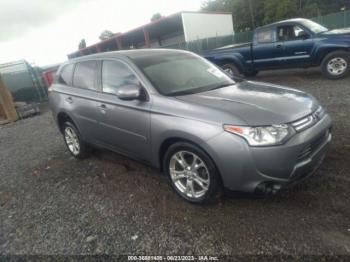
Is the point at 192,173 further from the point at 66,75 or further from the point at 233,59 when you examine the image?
the point at 233,59

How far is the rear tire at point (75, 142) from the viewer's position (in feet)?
15.4

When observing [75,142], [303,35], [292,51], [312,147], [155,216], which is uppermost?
[303,35]

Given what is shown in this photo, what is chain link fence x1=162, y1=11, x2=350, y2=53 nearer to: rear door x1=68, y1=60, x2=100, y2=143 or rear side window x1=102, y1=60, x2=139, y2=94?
rear door x1=68, y1=60, x2=100, y2=143

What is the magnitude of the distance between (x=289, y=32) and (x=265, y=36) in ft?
2.50

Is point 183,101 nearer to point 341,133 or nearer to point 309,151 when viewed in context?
point 309,151

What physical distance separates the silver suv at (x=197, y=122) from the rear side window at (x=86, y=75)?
2cm

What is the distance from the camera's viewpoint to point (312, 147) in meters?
2.71

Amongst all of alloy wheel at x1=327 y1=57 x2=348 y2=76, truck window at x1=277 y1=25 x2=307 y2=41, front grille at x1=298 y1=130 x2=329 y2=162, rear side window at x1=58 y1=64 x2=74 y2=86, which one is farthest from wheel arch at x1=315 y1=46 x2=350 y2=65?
rear side window at x1=58 y1=64 x2=74 y2=86

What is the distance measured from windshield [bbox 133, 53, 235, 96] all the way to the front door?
0.77ft

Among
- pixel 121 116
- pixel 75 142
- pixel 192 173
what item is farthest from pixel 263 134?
pixel 75 142

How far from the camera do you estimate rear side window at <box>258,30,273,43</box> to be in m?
8.99

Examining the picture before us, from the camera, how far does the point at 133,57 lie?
3.70 metres

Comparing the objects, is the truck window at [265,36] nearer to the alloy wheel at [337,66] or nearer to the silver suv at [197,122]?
the alloy wheel at [337,66]

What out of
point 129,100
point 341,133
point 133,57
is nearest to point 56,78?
point 133,57
